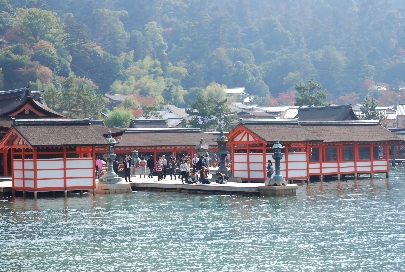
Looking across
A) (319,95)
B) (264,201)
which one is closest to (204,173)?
(264,201)

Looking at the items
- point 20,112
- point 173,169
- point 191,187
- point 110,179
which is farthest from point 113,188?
point 20,112

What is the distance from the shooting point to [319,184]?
6241cm

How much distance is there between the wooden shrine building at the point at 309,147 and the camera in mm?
59094

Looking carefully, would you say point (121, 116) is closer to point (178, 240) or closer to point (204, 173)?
Result: point (204, 173)

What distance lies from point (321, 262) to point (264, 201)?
17321mm

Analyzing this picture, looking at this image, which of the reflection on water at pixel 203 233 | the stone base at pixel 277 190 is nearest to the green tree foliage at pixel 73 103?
the reflection on water at pixel 203 233

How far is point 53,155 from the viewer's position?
171ft

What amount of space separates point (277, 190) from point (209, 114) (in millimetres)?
56725

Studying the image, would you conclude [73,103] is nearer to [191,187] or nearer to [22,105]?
[22,105]

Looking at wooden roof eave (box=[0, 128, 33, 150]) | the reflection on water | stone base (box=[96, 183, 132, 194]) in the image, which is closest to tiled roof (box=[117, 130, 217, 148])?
stone base (box=[96, 183, 132, 194])

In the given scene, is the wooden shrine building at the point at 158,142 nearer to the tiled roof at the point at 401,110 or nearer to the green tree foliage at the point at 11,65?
the tiled roof at the point at 401,110

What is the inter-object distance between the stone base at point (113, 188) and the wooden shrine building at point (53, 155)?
1390 millimetres

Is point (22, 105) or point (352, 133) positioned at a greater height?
point (22, 105)

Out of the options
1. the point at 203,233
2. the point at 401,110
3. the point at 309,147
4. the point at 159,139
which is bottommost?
the point at 203,233
